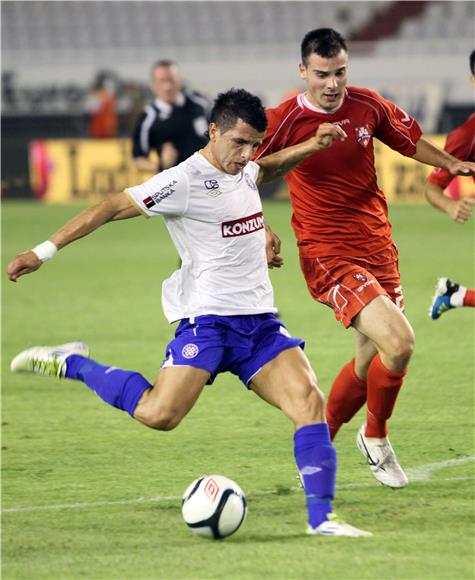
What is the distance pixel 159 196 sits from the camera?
17.3 feet

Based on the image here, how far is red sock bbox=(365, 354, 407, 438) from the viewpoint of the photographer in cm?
595

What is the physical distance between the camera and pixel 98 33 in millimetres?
33469

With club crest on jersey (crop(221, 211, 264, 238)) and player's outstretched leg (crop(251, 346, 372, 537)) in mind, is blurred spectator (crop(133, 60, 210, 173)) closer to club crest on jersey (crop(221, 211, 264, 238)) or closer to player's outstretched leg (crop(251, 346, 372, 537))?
club crest on jersey (crop(221, 211, 264, 238))

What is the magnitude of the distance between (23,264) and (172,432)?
2290mm

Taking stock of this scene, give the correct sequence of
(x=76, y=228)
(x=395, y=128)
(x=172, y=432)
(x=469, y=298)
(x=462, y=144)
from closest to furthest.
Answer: (x=76, y=228), (x=395, y=128), (x=462, y=144), (x=172, y=432), (x=469, y=298)

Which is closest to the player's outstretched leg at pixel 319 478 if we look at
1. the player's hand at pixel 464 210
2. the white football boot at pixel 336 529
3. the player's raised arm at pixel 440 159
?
the white football boot at pixel 336 529

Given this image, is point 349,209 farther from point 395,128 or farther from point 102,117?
point 102,117

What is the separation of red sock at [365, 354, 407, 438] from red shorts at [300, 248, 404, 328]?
0.29 meters

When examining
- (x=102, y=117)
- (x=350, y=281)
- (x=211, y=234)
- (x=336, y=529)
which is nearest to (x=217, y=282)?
(x=211, y=234)

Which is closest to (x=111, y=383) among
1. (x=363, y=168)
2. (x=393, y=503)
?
(x=393, y=503)

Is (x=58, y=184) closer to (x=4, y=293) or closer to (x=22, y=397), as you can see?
(x=4, y=293)

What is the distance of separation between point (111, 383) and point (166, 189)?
91 centimetres

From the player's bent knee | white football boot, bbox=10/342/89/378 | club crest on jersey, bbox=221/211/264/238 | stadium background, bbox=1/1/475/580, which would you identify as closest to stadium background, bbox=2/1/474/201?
stadium background, bbox=1/1/475/580

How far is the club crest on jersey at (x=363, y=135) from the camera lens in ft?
20.3
